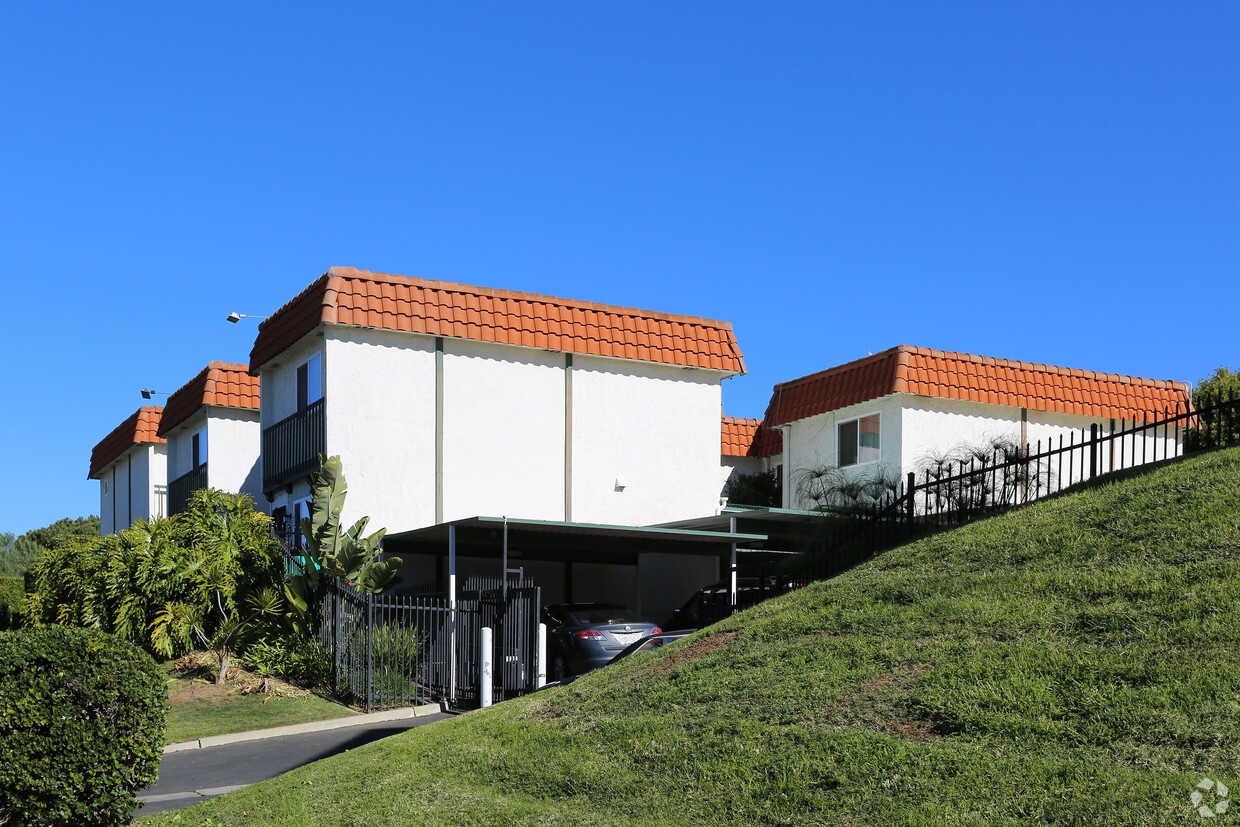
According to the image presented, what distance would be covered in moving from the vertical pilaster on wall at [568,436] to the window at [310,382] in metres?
5.09

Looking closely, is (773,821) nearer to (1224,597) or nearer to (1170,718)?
(1170,718)

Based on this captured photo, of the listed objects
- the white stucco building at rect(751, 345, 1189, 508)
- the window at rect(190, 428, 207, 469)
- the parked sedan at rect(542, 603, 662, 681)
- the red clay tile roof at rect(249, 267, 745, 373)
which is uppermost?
the red clay tile roof at rect(249, 267, 745, 373)

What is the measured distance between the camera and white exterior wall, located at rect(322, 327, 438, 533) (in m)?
23.0

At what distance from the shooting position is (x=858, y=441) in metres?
29.0

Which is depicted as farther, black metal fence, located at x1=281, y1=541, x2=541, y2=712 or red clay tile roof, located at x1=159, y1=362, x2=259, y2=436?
red clay tile roof, located at x1=159, y1=362, x2=259, y2=436

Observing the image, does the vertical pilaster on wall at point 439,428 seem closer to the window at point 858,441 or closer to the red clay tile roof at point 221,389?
the red clay tile roof at point 221,389

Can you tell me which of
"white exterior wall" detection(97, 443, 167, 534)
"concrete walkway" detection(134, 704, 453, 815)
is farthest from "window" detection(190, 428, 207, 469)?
"concrete walkway" detection(134, 704, 453, 815)

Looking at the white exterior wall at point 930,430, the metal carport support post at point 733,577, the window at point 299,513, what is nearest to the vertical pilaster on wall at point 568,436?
the metal carport support post at point 733,577

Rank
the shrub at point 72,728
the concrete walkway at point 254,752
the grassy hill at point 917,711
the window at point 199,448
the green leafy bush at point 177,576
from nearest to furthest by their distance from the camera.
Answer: the grassy hill at point 917,711 < the shrub at point 72,728 < the concrete walkway at point 254,752 < the green leafy bush at point 177,576 < the window at point 199,448

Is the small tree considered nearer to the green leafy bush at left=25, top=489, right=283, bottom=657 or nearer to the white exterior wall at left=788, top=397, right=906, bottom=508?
the green leafy bush at left=25, top=489, right=283, bottom=657

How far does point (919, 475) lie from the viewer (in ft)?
88.6

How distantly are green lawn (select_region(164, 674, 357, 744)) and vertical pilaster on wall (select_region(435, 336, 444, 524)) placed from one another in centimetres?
567

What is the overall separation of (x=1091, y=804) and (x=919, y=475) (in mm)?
20915

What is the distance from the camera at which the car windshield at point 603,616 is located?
65.1 ft
